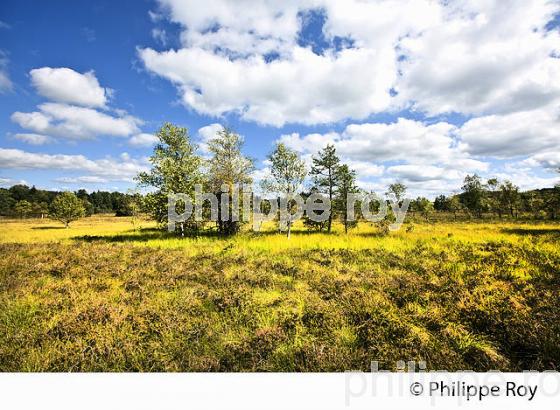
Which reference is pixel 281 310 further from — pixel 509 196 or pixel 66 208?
pixel 509 196

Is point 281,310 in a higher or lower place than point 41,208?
lower

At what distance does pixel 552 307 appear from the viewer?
6633 millimetres

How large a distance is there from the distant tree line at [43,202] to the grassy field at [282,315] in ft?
67.2

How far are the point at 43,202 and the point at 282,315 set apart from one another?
106377 millimetres

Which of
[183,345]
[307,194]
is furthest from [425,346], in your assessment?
[307,194]

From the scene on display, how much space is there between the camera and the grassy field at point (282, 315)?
498 centimetres

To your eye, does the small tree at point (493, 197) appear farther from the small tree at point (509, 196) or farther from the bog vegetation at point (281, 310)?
the bog vegetation at point (281, 310)

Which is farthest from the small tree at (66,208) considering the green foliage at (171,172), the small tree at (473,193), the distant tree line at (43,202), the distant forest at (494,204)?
the small tree at (473,193)

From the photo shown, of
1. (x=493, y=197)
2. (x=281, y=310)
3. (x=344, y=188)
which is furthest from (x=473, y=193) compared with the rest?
(x=281, y=310)

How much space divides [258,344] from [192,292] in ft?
13.4

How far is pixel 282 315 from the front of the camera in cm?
686

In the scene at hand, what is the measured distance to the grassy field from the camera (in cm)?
498
